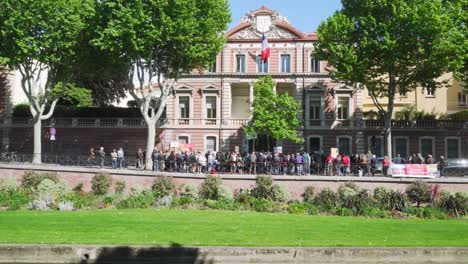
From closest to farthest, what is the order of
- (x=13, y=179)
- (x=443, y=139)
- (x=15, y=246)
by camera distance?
(x=15, y=246), (x=13, y=179), (x=443, y=139)

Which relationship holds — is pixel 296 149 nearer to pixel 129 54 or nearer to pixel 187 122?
pixel 187 122

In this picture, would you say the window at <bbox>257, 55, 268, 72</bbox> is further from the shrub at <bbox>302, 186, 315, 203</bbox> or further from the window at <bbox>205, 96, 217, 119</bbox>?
the shrub at <bbox>302, 186, 315, 203</bbox>

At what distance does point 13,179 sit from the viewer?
99.4ft

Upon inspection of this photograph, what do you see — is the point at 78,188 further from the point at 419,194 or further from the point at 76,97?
the point at 76,97

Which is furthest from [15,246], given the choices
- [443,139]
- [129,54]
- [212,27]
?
[443,139]

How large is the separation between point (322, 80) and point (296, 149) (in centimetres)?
692

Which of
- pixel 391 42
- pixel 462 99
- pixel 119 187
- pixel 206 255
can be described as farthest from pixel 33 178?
pixel 462 99

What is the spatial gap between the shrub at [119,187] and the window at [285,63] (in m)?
23.3

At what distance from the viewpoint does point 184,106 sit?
158 ft

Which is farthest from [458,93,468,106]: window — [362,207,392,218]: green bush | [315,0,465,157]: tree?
[362,207,392,218]: green bush

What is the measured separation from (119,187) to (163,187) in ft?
10.3

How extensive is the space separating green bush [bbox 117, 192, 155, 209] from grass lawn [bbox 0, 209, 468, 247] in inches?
58.5

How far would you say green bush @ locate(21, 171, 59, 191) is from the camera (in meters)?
28.2

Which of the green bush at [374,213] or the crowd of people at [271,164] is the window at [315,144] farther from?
the green bush at [374,213]
